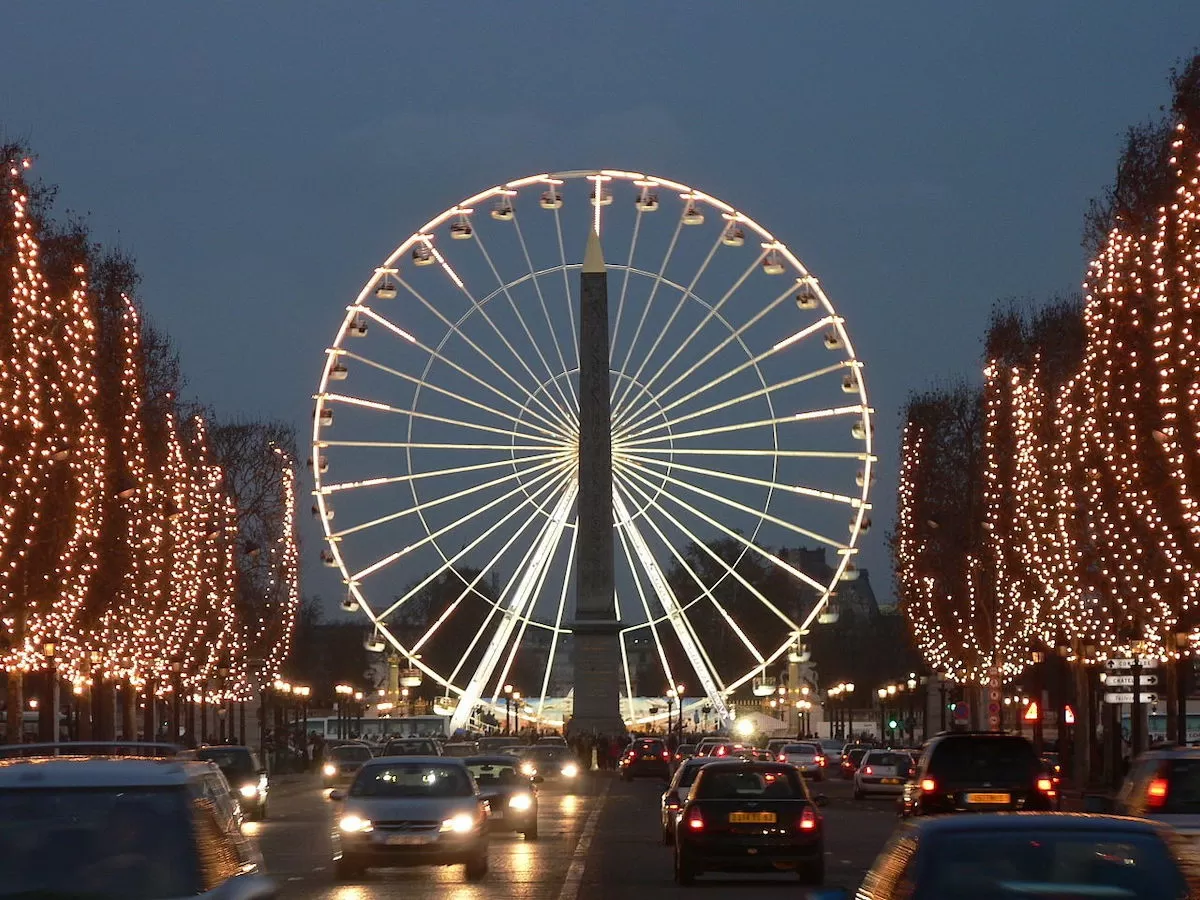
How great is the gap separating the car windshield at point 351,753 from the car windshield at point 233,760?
14.6 metres

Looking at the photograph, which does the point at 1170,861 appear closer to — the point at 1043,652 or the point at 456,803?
the point at 456,803

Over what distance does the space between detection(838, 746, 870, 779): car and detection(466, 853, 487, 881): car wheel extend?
2002 inches

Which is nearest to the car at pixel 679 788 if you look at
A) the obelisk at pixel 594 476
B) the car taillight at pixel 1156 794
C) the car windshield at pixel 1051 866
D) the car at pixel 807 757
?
the car taillight at pixel 1156 794

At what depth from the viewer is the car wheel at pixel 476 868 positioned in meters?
29.1

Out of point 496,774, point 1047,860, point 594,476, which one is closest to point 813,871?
point 496,774

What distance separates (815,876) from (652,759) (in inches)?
2018

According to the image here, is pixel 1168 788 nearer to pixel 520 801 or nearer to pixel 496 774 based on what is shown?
pixel 520 801

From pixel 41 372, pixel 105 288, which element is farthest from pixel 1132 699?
pixel 105 288

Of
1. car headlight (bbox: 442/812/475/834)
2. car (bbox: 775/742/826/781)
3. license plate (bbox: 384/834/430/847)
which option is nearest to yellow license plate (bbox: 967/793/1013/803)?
car headlight (bbox: 442/812/475/834)

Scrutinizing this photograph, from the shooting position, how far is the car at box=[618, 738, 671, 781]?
78562 millimetres

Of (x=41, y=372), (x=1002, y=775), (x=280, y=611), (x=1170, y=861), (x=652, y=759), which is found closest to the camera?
(x=1170, y=861)

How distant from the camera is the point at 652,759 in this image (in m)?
79.1

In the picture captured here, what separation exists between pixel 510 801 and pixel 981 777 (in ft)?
34.2

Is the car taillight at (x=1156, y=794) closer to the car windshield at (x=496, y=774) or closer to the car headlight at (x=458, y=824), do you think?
the car headlight at (x=458, y=824)
